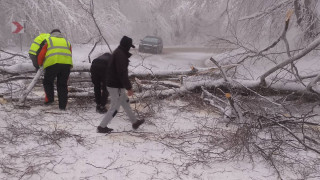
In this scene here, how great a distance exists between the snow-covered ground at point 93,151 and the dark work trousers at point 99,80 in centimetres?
33

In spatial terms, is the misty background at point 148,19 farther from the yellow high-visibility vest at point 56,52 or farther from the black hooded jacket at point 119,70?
the black hooded jacket at point 119,70

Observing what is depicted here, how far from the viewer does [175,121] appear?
4809 mm

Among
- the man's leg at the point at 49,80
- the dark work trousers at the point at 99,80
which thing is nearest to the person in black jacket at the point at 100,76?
the dark work trousers at the point at 99,80

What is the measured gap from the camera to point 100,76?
4891mm

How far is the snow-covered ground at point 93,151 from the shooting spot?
10.1 feet

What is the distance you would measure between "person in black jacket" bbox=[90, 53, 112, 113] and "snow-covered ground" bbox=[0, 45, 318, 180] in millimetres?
252

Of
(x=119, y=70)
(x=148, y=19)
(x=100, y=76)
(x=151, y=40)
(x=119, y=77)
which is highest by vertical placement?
(x=148, y=19)

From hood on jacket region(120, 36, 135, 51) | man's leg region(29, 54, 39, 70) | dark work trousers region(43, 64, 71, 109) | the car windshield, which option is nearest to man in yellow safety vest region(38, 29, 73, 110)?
dark work trousers region(43, 64, 71, 109)

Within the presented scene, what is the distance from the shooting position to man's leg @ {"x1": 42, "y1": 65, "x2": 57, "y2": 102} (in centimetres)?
491

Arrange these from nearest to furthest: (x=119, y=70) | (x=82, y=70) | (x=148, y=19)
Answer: (x=119, y=70) → (x=82, y=70) → (x=148, y=19)

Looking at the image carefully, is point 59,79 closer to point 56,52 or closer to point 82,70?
point 56,52

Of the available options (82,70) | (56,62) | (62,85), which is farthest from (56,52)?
(82,70)

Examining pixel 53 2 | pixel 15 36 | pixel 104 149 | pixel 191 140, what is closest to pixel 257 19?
pixel 191 140

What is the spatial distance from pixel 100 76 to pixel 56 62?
0.80 meters
